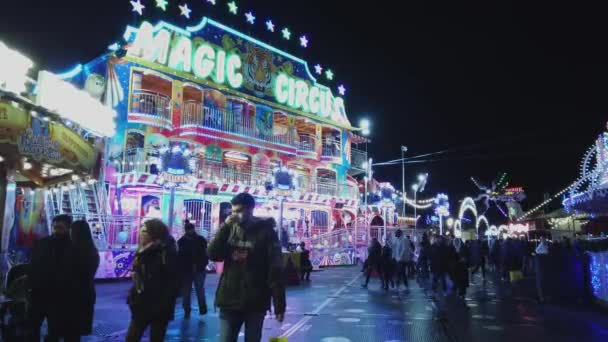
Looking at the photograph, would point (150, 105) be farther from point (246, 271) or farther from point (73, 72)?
point (246, 271)

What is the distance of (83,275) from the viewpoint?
17.4 ft

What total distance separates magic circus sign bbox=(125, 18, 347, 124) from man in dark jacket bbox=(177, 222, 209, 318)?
1437 cm

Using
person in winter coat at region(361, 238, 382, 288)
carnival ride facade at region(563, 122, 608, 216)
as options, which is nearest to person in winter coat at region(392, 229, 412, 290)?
person in winter coat at region(361, 238, 382, 288)

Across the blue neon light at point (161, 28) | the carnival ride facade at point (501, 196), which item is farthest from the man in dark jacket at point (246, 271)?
the carnival ride facade at point (501, 196)

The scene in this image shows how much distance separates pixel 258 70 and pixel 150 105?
7281 mm

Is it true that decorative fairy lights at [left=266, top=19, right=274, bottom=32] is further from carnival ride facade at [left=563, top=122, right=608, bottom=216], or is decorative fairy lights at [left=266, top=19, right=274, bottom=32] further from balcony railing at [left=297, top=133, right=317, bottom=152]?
carnival ride facade at [left=563, top=122, right=608, bottom=216]

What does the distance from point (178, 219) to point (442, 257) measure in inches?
521

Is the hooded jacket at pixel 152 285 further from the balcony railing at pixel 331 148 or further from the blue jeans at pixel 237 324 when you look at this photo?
the balcony railing at pixel 331 148

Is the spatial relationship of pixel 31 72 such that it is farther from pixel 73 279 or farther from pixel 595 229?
pixel 595 229

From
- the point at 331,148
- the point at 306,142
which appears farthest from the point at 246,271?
the point at 331,148

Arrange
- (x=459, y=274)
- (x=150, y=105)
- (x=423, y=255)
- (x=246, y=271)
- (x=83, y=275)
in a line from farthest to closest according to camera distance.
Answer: (x=150, y=105), (x=423, y=255), (x=459, y=274), (x=83, y=275), (x=246, y=271)

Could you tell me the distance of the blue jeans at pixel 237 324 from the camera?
4094mm

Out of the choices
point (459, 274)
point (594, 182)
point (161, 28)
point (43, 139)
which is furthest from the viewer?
point (161, 28)

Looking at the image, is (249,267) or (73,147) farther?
(73,147)
